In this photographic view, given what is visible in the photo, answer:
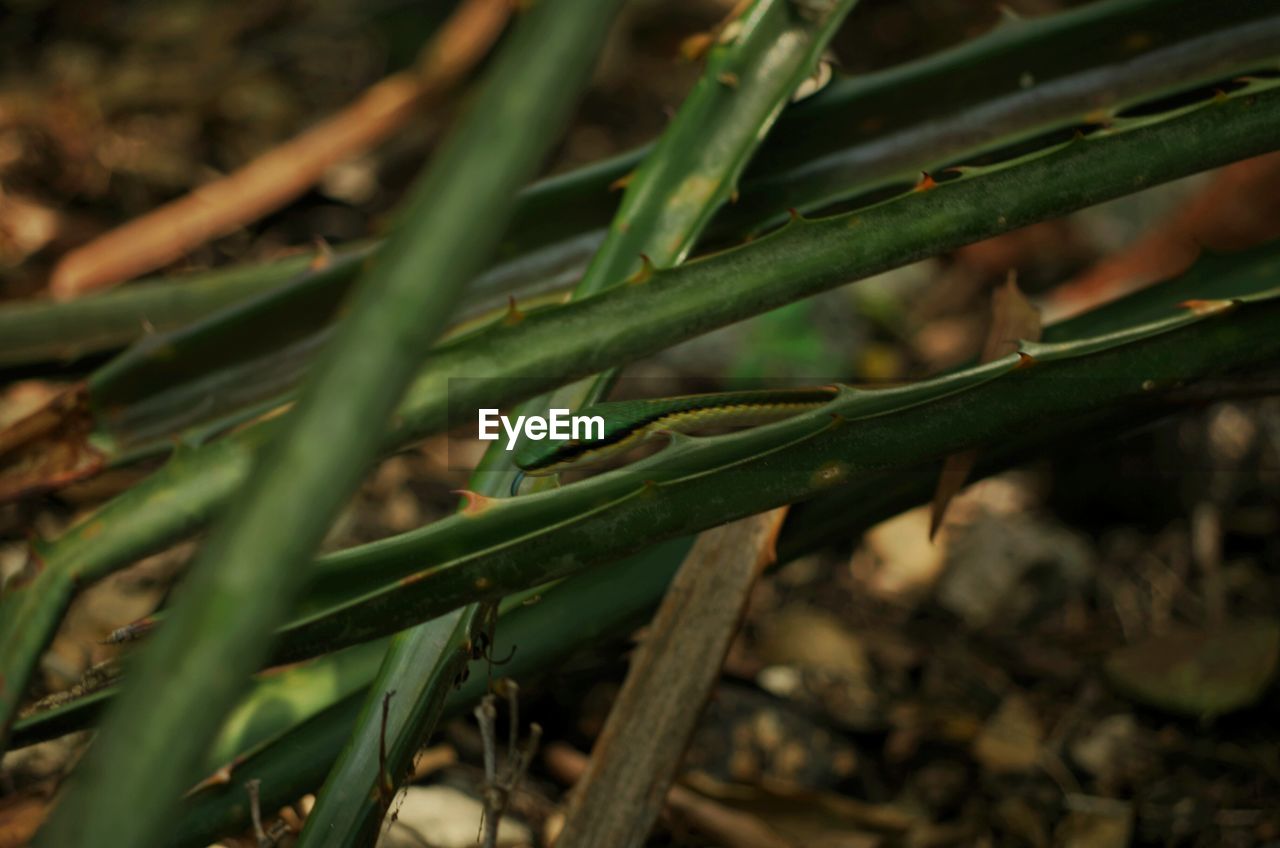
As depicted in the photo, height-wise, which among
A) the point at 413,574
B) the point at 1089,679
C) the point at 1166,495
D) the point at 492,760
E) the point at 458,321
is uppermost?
the point at 458,321

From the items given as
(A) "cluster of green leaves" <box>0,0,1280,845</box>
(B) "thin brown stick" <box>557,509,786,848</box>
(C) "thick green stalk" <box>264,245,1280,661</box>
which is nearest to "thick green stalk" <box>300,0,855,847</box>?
(A) "cluster of green leaves" <box>0,0,1280,845</box>

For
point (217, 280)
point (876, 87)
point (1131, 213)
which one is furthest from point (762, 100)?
point (1131, 213)

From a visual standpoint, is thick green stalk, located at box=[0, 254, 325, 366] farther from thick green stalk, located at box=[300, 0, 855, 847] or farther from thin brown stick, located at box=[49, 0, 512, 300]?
thick green stalk, located at box=[300, 0, 855, 847]

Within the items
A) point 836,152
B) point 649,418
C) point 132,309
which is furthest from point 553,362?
point 132,309

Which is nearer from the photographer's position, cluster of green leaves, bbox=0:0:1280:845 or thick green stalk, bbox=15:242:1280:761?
cluster of green leaves, bbox=0:0:1280:845

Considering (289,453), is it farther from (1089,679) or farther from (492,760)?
(1089,679)

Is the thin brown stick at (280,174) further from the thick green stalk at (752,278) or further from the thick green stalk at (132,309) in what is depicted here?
the thick green stalk at (752,278)
